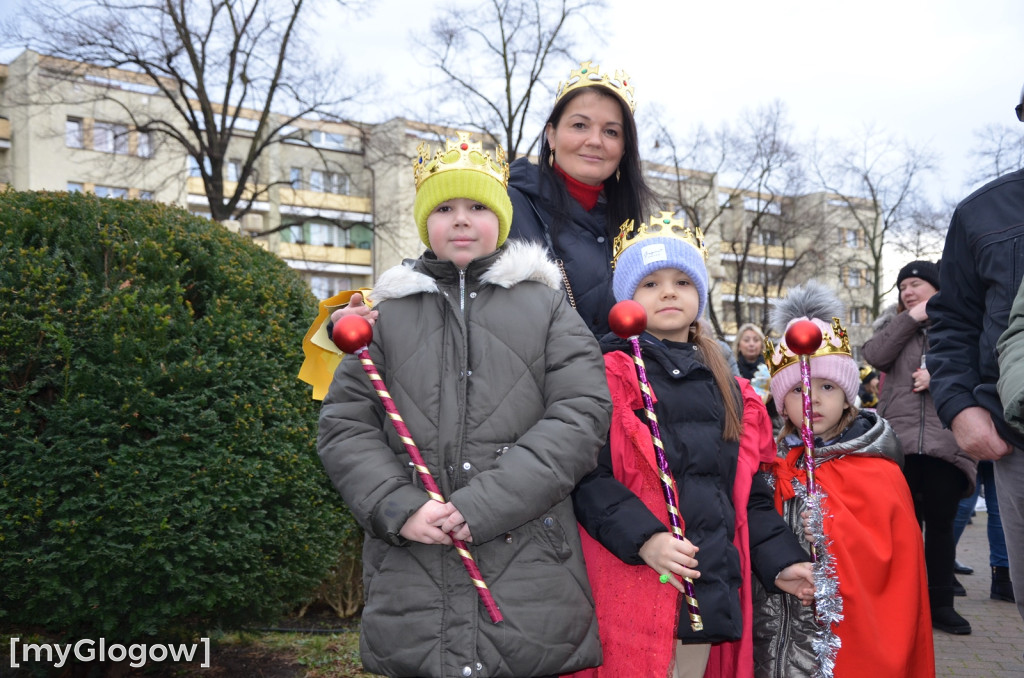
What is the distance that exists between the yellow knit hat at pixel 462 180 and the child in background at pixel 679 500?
0.54 m

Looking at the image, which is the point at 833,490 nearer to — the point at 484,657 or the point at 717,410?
the point at 717,410

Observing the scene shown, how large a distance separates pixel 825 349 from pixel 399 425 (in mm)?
1965

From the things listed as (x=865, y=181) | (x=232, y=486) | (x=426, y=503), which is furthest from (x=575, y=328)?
(x=865, y=181)

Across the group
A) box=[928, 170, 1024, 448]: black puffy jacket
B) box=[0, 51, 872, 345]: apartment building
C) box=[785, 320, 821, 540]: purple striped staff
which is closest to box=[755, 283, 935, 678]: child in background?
box=[785, 320, 821, 540]: purple striped staff

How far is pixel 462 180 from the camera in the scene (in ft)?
9.14

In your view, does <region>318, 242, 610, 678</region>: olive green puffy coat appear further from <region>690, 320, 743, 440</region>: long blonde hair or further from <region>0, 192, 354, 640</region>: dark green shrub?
<region>0, 192, 354, 640</region>: dark green shrub

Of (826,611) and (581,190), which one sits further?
(581,190)

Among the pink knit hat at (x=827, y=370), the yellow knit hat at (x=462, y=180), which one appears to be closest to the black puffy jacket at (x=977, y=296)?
the pink knit hat at (x=827, y=370)

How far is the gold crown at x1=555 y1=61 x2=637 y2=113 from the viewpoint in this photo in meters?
3.25

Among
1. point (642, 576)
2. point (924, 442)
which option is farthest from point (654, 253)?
point (924, 442)

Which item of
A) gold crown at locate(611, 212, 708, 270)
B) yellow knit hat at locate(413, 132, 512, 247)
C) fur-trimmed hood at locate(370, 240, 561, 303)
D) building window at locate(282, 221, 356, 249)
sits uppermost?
building window at locate(282, 221, 356, 249)

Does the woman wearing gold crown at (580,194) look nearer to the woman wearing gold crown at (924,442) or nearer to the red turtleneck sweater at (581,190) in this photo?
the red turtleneck sweater at (581,190)

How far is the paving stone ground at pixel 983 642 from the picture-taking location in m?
4.90

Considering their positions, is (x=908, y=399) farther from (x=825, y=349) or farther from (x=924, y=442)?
(x=825, y=349)
